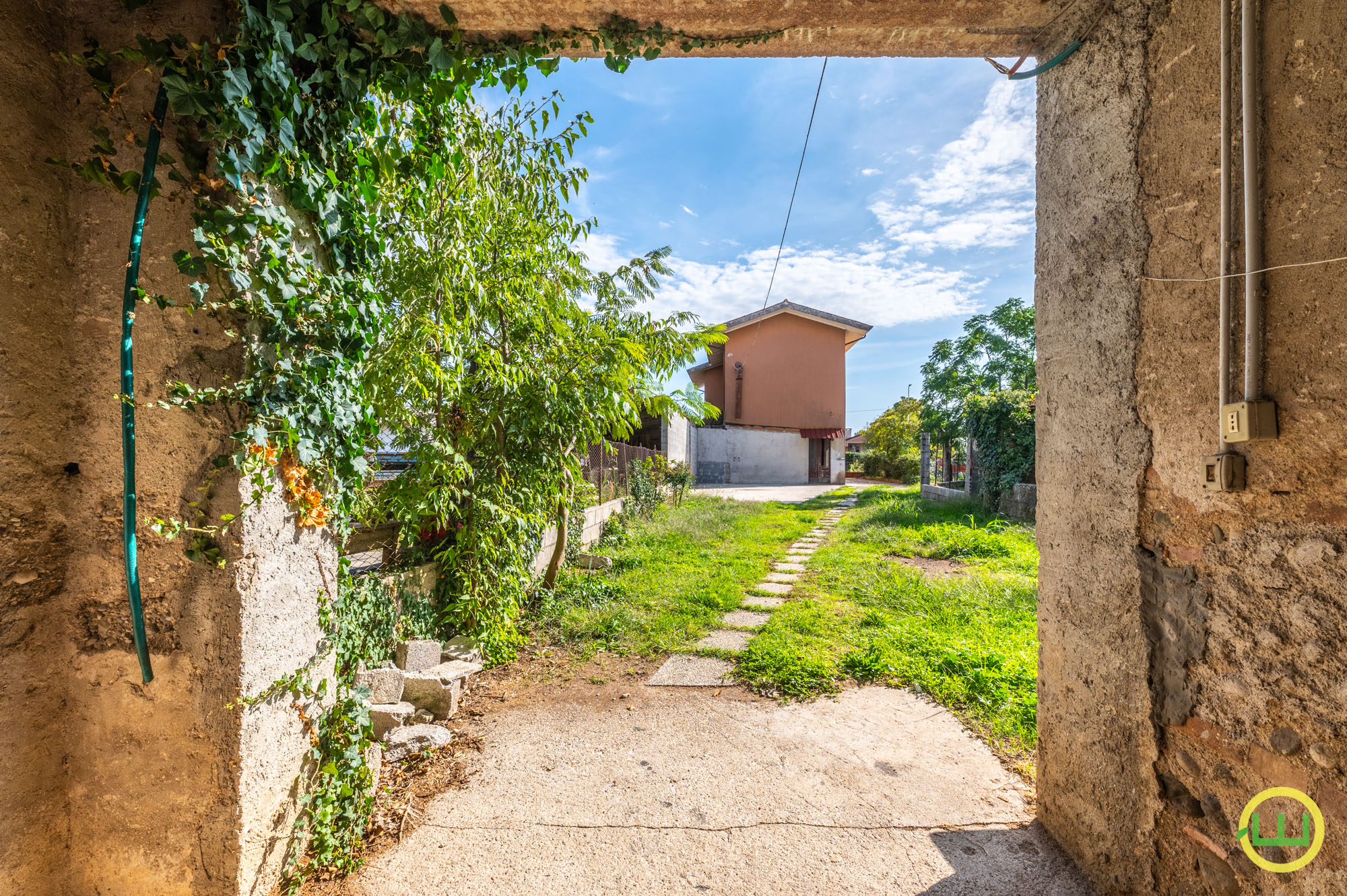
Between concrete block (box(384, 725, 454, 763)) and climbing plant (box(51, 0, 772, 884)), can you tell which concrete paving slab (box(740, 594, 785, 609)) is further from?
climbing plant (box(51, 0, 772, 884))

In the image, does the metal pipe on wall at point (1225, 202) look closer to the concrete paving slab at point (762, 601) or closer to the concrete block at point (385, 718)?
the concrete block at point (385, 718)

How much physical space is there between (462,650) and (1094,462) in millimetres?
3576

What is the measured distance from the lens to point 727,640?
4.05 m

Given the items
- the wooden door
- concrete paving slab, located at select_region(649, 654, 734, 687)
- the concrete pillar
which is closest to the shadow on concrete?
concrete paving slab, located at select_region(649, 654, 734, 687)

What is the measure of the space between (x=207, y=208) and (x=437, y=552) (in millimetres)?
2567

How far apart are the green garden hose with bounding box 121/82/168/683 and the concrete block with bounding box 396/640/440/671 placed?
1.72 m

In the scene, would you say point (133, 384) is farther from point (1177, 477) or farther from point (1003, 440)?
point (1003, 440)

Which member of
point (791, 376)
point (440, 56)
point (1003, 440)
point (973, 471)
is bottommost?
point (973, 471)

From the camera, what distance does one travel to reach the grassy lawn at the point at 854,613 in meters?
3.27

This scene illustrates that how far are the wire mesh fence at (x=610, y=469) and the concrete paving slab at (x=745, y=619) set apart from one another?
268 cm

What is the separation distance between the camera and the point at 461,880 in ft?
6.03

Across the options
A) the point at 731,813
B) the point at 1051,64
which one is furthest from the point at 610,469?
the point at 1051,64

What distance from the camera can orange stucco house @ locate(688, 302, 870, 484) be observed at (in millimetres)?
20609

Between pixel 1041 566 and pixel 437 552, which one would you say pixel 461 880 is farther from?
pixel 1041 566
